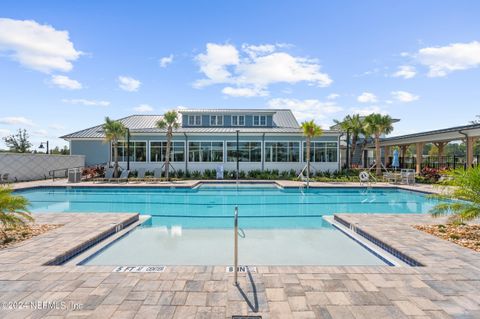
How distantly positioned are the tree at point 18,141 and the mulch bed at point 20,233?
41552 millimetres

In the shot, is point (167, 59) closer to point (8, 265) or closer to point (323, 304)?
point (8, 265)

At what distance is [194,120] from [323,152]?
435 inches

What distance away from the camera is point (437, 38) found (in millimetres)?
10672

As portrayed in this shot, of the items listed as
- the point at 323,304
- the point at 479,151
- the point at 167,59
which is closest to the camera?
the point at 323,304

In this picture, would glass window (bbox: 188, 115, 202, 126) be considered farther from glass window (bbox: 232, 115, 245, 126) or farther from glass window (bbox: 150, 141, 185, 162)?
glass window (bbox: 150, 141, 185, 162)

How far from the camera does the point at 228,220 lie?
28.3ft

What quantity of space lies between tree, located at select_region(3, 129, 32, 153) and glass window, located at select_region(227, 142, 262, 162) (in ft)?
111

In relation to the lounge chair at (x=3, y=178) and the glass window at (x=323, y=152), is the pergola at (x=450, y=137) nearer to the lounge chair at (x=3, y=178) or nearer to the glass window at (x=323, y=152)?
the glass window at (x=323, y=152)

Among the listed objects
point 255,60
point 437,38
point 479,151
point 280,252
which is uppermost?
point 255,60

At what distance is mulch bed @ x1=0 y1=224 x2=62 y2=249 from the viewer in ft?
17.5

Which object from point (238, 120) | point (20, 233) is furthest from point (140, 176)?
point (20, 233)

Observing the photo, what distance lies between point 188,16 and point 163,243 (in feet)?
34.1

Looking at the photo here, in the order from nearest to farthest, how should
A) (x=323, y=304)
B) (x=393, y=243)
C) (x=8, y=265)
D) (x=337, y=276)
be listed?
(x=323, y=304), (x=337, y=276), (x=8, y=265), (x=393, y=243)

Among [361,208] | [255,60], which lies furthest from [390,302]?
[255,60]
